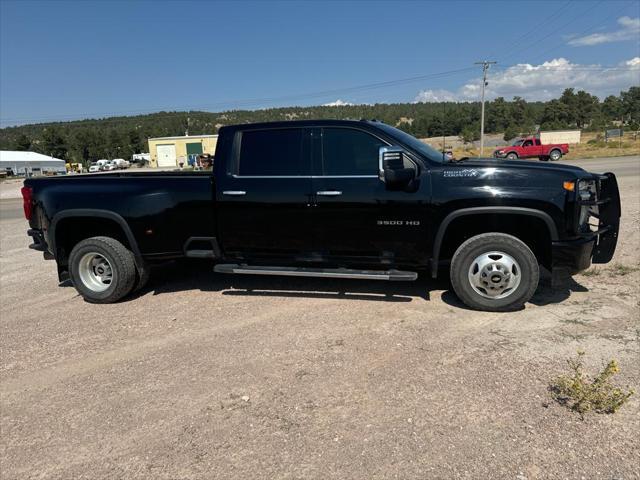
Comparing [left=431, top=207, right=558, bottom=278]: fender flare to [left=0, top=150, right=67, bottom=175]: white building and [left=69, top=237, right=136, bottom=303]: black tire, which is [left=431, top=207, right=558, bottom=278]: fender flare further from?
[left=0, top=150, right=67, bottom=175]: white building

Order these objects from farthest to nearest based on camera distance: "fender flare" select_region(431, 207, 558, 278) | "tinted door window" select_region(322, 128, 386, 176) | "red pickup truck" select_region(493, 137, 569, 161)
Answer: "red pickup truck" select_region(493, 137, 569, 161) → "tinted door window" select_region(322, 128, 386, 176) → "fender flare" select_region(431, 207, 558, 278)

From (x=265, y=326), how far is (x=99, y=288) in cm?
235

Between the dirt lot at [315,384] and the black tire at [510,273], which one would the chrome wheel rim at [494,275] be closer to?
the black tire at [510,273]

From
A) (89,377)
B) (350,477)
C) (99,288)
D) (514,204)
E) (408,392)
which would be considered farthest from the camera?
(99,288)

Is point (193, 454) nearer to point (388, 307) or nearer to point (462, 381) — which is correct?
point (462, 381)

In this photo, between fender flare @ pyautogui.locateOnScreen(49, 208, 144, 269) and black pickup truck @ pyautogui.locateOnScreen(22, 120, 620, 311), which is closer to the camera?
black pickup truck @ pyautogui.locateOnScreen(22, 120, 620, 311)

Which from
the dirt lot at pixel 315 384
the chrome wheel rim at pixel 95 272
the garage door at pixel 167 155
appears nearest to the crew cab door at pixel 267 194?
the dirt lot at pixel 315 384

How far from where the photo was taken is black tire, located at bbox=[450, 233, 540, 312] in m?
4.49

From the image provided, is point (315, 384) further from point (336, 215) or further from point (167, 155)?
point (167, 155)

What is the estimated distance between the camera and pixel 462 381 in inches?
131

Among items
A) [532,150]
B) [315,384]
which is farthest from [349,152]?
[532,150]

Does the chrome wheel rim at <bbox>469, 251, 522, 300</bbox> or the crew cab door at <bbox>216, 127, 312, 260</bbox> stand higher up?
the crew cab door at <bbox>216, 127, 312, 260</bbox>

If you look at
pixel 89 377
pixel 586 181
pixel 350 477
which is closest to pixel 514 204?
pixel 586 181

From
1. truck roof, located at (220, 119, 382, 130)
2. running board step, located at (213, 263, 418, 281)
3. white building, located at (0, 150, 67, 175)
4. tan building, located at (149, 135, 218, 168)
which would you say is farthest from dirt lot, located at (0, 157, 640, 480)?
white building, located at (0, 150, 67, 175)
